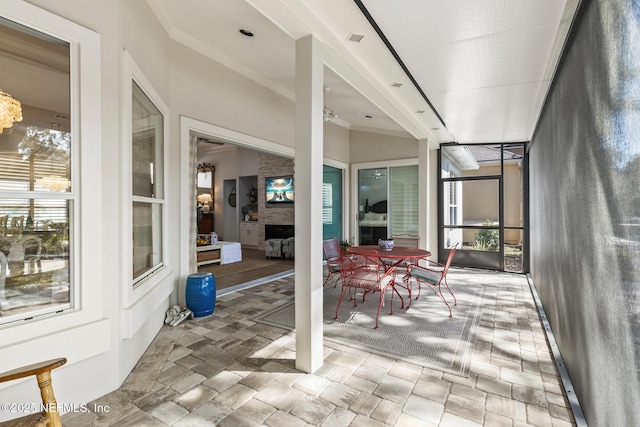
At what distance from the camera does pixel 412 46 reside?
9.03 ft

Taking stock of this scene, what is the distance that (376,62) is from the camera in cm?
311

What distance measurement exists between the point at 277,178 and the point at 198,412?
7733 mm

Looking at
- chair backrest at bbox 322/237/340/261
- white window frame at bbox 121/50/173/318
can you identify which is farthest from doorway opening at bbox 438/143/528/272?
white window frame at bbox 121/50/173/318

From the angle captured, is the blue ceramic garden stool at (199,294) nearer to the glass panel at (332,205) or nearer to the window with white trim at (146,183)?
the window with white trim at (146,183)

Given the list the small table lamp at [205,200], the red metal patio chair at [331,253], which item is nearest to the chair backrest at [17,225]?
the red metal patio chair at [331,253]

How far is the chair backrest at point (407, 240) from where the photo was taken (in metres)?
6.88

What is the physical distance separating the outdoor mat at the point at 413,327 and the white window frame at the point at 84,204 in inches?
71.7

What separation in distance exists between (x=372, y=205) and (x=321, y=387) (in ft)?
18.4

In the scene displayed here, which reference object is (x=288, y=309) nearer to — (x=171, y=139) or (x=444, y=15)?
(x=171, y=139)

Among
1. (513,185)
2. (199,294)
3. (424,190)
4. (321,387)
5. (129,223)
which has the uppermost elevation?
(513,185)

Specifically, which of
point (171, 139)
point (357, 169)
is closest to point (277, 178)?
point (357, 169)

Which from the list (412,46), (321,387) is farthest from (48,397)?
(412,46)

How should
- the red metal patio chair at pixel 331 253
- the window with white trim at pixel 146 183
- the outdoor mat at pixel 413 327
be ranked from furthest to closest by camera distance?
the red metal patio chair at pixel 331 253
the outdoor mat at pixel 413 327
the window with white trim at pixel 146 183

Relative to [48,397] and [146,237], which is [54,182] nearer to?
[146,237]
